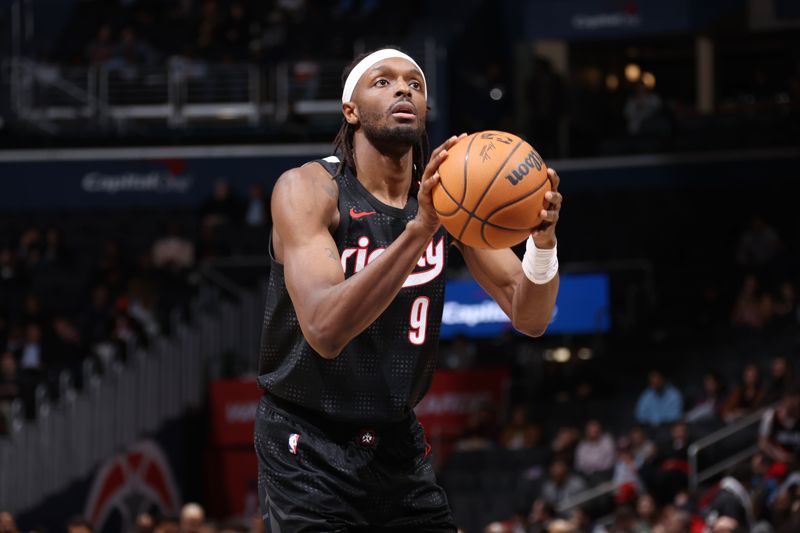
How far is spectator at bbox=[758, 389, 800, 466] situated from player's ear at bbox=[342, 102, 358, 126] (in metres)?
9.15

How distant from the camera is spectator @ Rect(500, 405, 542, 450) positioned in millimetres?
16219

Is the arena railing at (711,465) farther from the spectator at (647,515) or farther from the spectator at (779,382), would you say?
the spectator at (647,515)

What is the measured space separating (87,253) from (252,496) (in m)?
4.43

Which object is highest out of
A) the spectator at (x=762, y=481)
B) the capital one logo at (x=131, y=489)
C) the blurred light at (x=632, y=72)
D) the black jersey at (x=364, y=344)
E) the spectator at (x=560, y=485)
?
the blurred light at (x=632, y=72)

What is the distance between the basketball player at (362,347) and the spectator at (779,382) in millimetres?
10182

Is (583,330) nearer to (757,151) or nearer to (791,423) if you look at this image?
(757,151)

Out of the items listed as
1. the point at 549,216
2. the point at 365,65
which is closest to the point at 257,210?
the point at 365,65

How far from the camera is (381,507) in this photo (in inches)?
177

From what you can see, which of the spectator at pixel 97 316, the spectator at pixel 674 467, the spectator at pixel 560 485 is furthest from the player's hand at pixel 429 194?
the spectator at pixel 97 316

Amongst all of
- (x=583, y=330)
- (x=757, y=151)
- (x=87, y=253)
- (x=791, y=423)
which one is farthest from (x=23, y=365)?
(x=757, y=151)

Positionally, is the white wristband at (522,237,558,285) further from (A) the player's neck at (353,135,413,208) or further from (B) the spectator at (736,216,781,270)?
(B) the spectator at (736,216,781,270)

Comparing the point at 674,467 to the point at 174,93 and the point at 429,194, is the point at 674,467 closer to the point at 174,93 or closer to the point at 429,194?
the point at 174,93

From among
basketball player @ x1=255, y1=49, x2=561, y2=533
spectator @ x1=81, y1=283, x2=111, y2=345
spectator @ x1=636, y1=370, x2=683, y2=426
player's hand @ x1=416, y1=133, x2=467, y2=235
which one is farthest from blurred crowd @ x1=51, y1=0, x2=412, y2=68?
player's hand @ x1=416, y1=133, x2=467, y2=235

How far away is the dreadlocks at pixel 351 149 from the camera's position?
471cm
